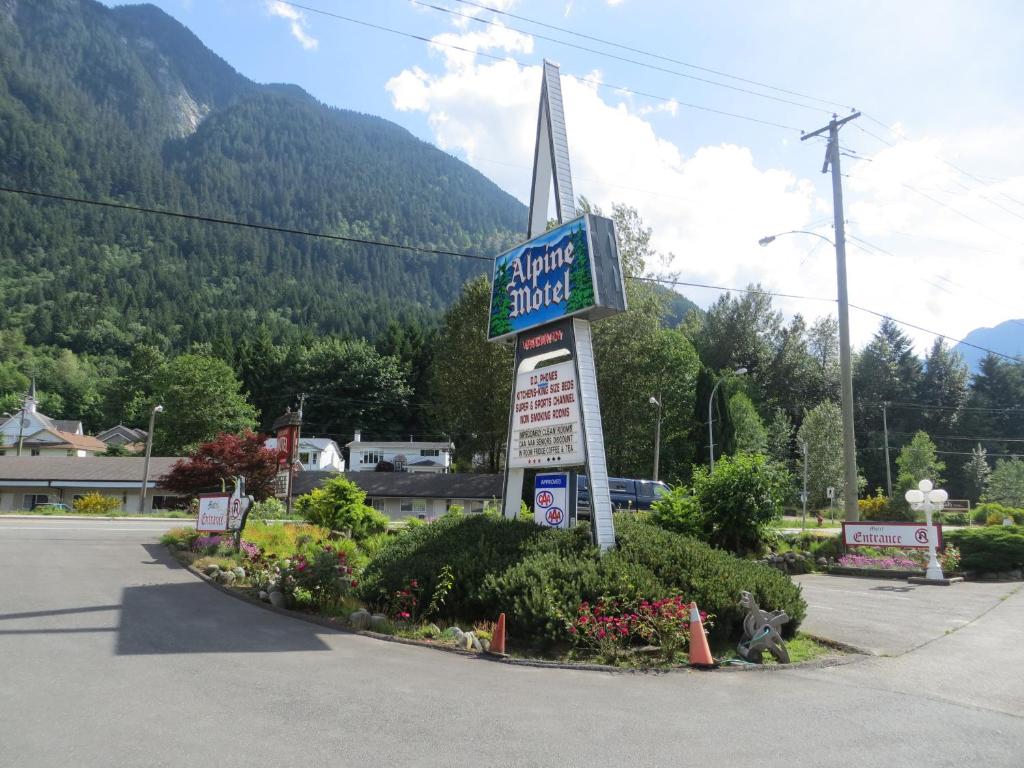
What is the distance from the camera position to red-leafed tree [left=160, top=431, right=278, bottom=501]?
3216 centimetres

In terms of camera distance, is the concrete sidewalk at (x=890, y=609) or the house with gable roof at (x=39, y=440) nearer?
the concrete sidewalk at (x=890, y=609)

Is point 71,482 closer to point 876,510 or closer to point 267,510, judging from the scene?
point 267,510

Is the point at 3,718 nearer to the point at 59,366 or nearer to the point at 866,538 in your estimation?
the point at 866,538

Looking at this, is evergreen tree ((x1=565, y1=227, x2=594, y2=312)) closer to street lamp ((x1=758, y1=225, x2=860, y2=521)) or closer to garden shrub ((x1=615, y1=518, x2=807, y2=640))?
garden shrub ((x1=615, y1=518, x2=807, y2=640))

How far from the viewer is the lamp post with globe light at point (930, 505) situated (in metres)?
18.3

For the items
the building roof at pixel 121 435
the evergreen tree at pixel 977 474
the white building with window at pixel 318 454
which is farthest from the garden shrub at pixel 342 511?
the building roof at pixel 121 435

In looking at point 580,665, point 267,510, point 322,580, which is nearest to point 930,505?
point 580,665

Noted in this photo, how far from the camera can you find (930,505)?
1908 centimetres

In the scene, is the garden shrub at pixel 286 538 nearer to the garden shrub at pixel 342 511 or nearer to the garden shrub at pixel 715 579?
the garden shrub at pixel 342 511

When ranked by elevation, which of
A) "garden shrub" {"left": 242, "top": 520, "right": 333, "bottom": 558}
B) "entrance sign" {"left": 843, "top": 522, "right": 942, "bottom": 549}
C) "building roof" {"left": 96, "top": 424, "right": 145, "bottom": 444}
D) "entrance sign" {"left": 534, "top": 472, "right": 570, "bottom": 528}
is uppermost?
"building roof" {"left": 96, "top": 424, "right": 145, "bottom": 444}

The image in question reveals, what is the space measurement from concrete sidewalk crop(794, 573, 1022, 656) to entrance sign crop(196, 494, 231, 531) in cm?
1394

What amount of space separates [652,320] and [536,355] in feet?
93.2

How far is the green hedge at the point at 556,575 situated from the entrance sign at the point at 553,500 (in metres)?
0.44

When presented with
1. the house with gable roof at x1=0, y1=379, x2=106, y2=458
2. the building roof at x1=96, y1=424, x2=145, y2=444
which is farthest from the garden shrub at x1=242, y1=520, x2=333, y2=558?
the building roof at x1=96, y1=424, x2=145, y2=444
